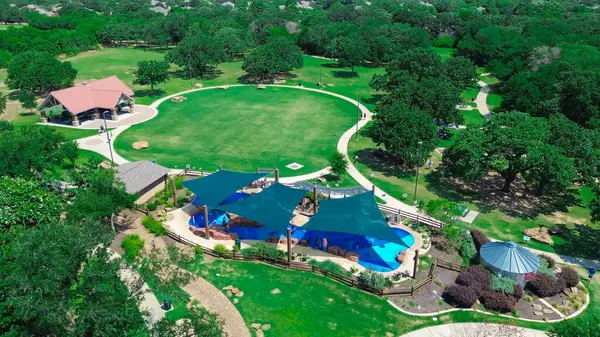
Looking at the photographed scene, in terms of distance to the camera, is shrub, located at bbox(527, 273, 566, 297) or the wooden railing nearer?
shrub, located at bbox(527, 273, 566, 297)

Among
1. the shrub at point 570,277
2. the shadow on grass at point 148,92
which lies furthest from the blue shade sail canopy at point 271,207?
the shadow on grass at point 148,92

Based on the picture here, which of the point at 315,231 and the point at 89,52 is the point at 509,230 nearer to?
the point at 315,231

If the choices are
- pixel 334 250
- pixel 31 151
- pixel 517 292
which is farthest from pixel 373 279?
pixel 31 151

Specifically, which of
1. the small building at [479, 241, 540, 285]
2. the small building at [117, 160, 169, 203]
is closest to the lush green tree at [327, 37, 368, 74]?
the small building at [117, 160, 169, 203]

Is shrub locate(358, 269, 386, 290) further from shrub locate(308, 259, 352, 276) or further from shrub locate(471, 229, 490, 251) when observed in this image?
shrub locate(471, 229, 490, 251)

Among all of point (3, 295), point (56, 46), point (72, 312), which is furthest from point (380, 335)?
point (56, 46)
